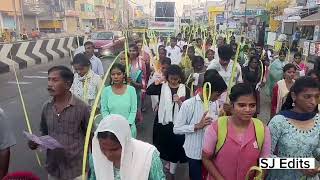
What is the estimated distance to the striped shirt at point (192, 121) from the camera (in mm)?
3445

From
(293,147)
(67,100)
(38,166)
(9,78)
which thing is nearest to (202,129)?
(293,147)

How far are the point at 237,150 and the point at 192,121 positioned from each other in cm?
99

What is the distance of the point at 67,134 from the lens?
2941mm

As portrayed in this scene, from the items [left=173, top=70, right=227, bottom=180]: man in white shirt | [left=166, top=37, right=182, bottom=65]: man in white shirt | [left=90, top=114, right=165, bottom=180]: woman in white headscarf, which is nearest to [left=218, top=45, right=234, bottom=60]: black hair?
[left=173, top=70, right=227, bottom=180]: man in white shirt

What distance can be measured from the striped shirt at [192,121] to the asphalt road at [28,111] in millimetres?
1389

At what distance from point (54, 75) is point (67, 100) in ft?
0.75

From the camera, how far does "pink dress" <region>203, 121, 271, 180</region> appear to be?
2.52 metres

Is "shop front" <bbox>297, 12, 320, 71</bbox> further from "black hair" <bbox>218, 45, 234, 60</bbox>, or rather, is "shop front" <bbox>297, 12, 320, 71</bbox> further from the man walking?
the man walking

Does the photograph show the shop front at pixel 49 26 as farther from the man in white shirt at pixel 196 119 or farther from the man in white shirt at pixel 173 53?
the man in white shirt at pixel 196 119

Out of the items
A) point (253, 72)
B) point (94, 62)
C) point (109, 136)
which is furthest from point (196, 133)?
point (94, 62)

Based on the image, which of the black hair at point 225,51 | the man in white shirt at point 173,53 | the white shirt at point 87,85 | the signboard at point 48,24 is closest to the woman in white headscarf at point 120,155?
the white shirt at point 87,85

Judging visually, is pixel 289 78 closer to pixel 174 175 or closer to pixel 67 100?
pixel 174 175

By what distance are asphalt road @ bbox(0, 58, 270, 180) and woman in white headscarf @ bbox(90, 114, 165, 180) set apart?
108 inches

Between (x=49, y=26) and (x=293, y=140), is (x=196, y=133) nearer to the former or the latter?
(x=293, y=140)
